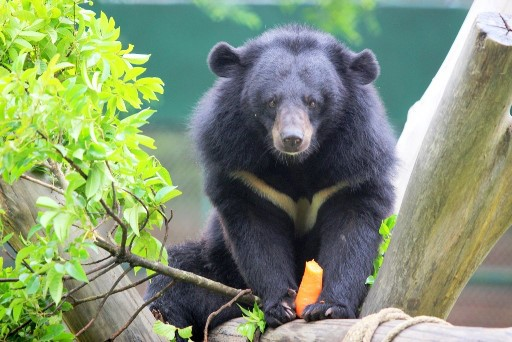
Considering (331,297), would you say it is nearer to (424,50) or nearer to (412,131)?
(412,131)

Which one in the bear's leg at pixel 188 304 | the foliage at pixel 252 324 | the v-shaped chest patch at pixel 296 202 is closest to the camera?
the foliage at pixel 252 324

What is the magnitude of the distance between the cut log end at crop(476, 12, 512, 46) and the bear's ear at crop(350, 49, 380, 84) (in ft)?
4.40

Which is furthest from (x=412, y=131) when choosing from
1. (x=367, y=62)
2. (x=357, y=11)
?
(x=357, y=11)

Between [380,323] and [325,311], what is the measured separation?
0.63 metres

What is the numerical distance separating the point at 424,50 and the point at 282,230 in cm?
313

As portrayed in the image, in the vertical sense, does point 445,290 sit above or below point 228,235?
above

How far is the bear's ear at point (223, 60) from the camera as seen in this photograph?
4172 millimetres

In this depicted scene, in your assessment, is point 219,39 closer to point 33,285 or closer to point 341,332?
point 341,332

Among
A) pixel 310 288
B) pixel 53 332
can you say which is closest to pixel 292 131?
pixel 310 288

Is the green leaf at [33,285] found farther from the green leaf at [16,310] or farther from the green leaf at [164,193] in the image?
the green leaf at [164,193]

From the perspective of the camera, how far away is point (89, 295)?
11.2 feet

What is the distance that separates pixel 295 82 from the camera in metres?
3.93

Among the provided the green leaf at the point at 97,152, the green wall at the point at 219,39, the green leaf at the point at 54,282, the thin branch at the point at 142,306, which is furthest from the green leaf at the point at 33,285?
the green wall at the point at 219,39

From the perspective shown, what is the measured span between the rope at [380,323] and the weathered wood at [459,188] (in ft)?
1.01
